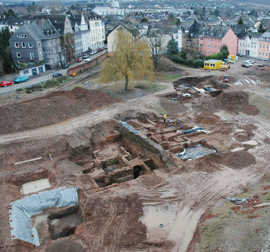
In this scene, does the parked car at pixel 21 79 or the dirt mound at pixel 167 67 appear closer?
the parked car at pixel 21 79

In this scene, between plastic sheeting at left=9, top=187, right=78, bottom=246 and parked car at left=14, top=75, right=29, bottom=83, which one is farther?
parked car at left=14, top=75, right=29, bottom=83

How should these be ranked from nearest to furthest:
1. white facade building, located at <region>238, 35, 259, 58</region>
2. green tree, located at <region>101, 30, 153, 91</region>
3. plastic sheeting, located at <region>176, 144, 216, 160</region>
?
plastic sheeting, located at <region>176, 144, 216, 160</region> < green tree, located at <region>101, 30, 153, 91</region> < white facade building, located at <region>238, 35, 259, 58</region>

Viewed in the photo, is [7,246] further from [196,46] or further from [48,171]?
[196,46]

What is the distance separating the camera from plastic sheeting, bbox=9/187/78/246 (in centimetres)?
1886

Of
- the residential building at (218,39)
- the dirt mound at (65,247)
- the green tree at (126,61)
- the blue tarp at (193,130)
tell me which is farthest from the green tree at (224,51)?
the dirt mound at (65,247)

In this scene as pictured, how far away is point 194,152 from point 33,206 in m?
15.8

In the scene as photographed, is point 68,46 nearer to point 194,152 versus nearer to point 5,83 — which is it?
point 5,83

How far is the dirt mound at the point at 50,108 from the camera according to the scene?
33.4 meters

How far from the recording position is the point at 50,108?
36.2 m

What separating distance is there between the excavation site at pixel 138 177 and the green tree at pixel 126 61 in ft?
14.6

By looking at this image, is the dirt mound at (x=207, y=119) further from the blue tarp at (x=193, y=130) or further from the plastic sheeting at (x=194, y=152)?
the plastic sheeting at (x=194, y=152)

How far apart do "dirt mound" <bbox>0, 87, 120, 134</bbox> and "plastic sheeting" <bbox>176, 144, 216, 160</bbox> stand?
47.9 feet

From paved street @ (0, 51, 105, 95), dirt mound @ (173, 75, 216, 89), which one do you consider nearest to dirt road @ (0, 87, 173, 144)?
dirt mound @ (173, 75, 216, 89)

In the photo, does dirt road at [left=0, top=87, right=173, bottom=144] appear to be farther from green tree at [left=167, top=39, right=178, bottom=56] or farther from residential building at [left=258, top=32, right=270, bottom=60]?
residential building at [left=258, top=32, right=270, bottom=60]
